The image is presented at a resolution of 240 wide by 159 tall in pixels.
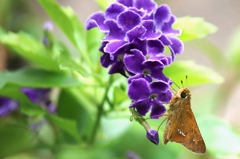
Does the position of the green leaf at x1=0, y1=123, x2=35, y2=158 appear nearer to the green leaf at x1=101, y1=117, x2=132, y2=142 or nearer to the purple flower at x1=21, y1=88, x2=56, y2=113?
the purple flower at x1=21, y1=88, x2=56, y2=113

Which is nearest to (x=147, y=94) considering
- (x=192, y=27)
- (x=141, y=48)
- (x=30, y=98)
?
(x=141, y=48)

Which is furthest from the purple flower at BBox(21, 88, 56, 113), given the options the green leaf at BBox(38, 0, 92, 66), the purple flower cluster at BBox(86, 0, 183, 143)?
the purple flower cluster at BBox(86, 0, 183, 143)

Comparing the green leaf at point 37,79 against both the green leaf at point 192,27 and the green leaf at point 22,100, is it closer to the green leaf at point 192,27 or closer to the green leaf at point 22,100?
the green leaf at point 22,100

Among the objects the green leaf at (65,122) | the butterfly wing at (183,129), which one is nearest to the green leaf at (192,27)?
the butterfly wing at (183,129)

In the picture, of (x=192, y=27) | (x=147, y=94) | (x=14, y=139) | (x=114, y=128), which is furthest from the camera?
(x=114, y=128)

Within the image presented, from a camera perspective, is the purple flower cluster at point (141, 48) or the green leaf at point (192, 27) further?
the green leaf at point (192, 27)

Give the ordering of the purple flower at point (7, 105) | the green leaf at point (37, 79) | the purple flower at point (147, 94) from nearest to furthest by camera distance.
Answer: the purple flower at point (147, 94), the green leaf at point (37, 79), the purple flower at point (7, 105)

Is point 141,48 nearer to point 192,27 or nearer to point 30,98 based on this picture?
point 192,27

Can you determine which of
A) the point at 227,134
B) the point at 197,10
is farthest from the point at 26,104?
the point at 197,10
